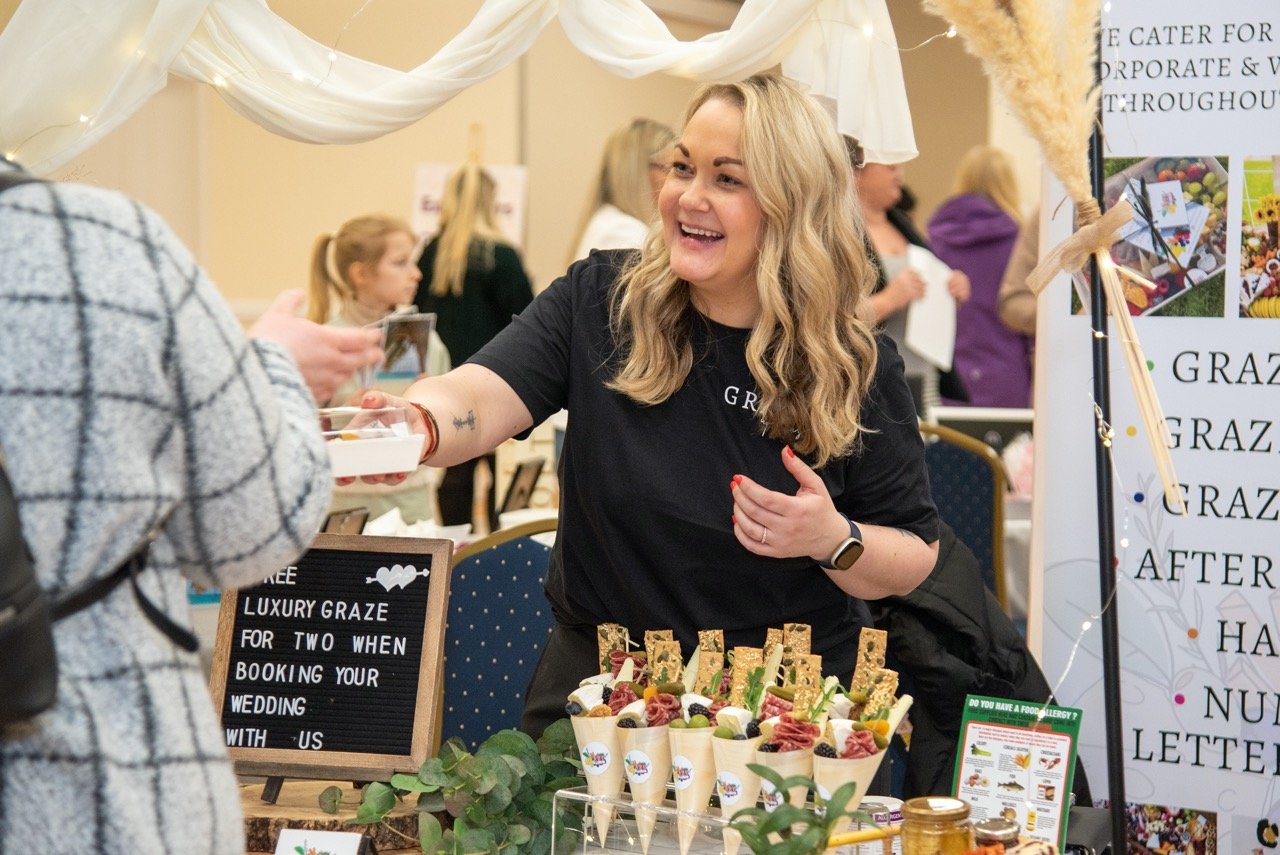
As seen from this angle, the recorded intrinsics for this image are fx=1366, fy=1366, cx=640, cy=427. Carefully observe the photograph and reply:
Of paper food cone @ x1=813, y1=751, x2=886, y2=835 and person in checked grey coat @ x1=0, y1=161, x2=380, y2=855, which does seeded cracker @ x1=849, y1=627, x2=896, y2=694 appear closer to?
paper food cone @ x1=813, y1=751, x2=886, y2=835

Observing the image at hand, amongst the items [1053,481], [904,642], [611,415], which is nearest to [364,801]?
[611,415]

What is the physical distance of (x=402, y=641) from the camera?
1.83m

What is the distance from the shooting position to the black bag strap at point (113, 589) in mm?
1037

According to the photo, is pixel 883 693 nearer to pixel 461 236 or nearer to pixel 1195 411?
pixel 1195 411

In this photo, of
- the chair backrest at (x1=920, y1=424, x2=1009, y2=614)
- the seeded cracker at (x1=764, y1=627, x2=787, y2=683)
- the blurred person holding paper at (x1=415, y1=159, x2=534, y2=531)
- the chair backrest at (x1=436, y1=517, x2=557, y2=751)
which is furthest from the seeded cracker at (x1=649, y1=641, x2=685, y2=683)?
the blurred person holding paper at (x1=415, y1=159, x2=534, y2=531)

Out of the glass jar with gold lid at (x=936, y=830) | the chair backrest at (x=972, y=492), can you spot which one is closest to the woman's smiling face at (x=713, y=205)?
the glass jar with gold lid at (x=936, y=830)

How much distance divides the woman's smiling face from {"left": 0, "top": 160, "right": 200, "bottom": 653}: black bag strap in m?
1.06

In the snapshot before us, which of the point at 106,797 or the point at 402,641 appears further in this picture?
the point at 402,641

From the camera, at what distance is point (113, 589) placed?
1064mm

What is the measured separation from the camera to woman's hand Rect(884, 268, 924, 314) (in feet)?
14.9

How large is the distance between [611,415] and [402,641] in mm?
451

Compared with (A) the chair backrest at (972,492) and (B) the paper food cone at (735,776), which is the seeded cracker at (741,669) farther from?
(A) the chair backrest at (972,492)

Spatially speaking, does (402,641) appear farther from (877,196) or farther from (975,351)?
(975,351)

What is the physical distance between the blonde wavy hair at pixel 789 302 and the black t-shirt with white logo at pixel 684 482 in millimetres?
37
